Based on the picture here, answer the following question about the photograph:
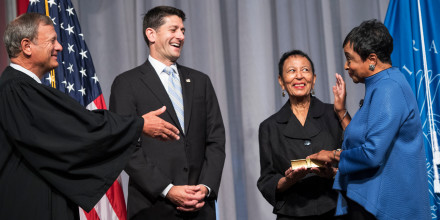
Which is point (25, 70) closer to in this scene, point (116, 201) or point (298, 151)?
point (298, 151)

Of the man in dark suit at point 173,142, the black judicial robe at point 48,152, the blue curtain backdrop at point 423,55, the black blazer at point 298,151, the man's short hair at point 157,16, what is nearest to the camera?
the black judicial robe at point 48,152

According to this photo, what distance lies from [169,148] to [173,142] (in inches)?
1.5

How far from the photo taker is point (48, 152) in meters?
1.97

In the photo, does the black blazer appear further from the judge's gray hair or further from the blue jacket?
the judge's gray hair

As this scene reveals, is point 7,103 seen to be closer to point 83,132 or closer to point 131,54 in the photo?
point 83,132

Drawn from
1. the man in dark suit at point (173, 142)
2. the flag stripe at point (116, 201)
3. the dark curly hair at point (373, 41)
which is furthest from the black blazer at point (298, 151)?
the flag stripe at point (116, 201)

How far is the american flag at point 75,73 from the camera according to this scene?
11.2 feet

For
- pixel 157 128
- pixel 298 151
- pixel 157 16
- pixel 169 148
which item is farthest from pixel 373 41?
pixel 157 16

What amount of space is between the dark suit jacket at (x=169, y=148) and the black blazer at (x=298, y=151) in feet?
0.92

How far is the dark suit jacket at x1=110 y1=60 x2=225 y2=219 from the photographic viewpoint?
2447 millimetres

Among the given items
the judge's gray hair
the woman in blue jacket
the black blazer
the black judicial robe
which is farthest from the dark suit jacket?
the woman in blue jacket

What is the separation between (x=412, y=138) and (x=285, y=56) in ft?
3.69

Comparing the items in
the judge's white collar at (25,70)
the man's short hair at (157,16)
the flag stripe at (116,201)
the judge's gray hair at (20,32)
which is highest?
the man's short hair at (157,16)

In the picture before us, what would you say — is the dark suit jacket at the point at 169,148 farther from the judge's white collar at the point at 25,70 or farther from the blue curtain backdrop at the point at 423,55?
the blue curtain backdrop at the point at 423,55
